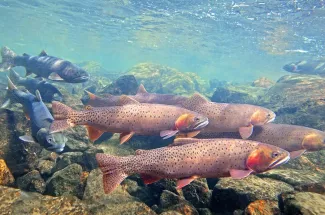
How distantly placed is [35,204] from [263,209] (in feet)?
10.9

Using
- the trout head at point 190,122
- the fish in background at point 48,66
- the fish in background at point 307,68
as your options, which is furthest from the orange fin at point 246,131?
the fish in background at point 307,68

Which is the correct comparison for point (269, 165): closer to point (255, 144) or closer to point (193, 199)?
point (255, 144)

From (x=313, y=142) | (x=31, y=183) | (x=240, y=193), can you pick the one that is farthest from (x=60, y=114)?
(x=313, y=142)

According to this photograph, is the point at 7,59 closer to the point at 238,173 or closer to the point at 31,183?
the point at 31,183

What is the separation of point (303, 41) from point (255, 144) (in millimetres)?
33448

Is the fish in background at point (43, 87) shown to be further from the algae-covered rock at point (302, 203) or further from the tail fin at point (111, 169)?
the algae-covered rock at point (302, 203)

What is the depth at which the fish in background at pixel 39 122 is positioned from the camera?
5.33 m

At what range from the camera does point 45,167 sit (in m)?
5.42

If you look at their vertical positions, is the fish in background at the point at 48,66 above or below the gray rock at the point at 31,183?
above

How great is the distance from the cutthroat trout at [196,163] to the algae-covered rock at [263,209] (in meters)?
0.56

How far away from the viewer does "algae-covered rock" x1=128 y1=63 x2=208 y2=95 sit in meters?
20.3

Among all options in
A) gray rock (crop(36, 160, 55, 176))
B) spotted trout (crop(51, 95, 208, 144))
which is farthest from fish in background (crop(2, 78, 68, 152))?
spotted trout (crop(51, 95, 208, 144))

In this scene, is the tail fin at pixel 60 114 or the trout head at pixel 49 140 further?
the trout head at pixel 49 140

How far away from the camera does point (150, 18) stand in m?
32.6
